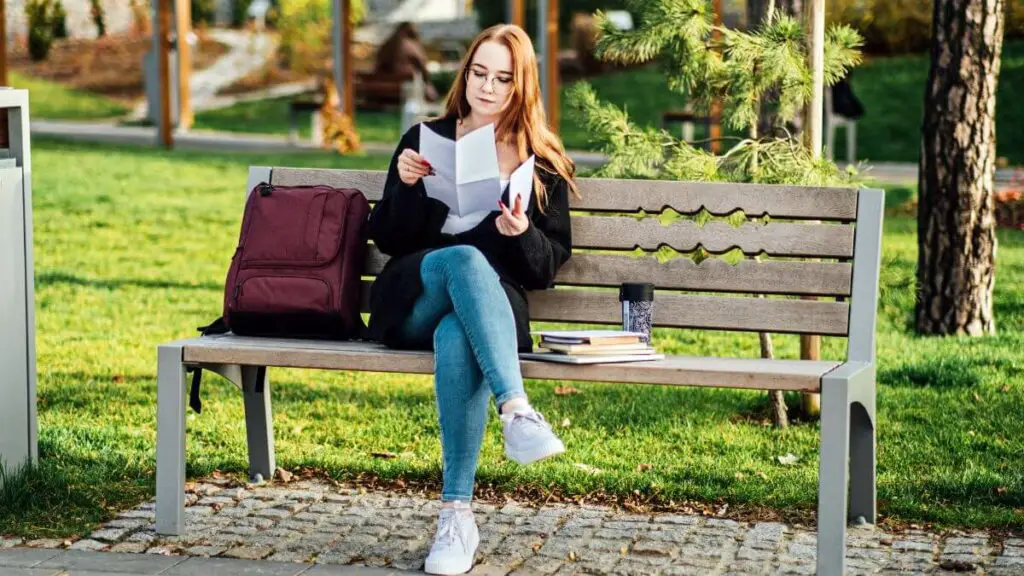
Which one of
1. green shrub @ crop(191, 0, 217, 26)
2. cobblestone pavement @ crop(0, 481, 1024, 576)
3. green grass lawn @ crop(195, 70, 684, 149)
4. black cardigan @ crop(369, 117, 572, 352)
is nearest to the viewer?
cobblestone pavement @ crop(0, 481, 1024, 576)

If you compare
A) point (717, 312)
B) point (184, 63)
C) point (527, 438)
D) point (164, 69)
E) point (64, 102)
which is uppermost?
point (184, 63)

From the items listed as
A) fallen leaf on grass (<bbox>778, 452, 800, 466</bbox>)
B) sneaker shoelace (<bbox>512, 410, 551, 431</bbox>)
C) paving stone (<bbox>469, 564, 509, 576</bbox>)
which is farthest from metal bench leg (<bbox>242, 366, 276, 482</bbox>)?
fallen leaf on grass (<bbox>778, 452, 800, 466</bbox>)

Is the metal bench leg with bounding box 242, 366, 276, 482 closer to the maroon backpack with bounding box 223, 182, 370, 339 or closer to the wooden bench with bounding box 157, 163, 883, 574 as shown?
the wooden bench with bounding box 157, 163, 883, 574

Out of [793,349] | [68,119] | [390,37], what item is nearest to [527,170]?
[793,349]

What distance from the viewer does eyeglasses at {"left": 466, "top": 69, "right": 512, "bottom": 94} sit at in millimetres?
4566

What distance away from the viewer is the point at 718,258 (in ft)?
15.5

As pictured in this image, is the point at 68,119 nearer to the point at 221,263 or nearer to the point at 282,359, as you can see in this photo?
the point at 221,263

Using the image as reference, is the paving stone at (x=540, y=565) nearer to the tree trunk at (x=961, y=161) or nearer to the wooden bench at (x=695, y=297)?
the wooden bench at (x=695, y=297)

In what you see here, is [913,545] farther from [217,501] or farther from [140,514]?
[140,514]

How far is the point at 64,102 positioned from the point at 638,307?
16601 mm

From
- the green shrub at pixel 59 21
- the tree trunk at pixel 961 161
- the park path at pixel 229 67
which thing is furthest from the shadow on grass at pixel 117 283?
the park path at pixel 229 67

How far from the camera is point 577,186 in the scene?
4.77 meters

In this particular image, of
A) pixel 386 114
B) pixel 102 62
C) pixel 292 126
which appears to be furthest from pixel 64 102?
pixel 386 114

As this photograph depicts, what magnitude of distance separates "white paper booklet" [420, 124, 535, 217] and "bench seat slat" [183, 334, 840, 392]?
0.46 metres
